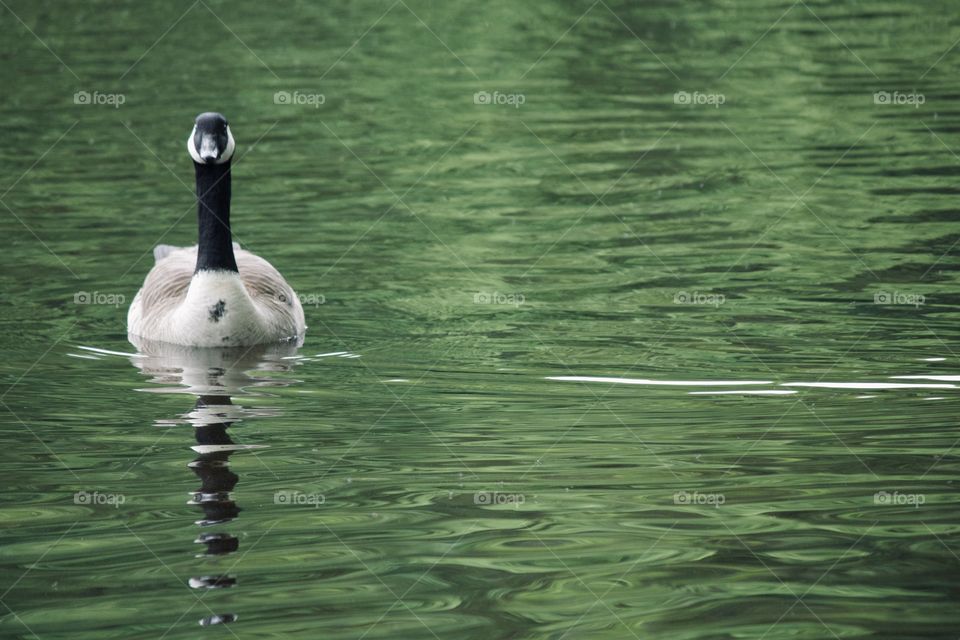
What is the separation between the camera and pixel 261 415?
1020cm

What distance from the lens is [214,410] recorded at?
10391 mm

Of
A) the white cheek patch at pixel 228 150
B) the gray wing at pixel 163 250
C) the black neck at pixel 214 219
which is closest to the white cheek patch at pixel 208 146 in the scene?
the white cheek patch at pixel 228 150

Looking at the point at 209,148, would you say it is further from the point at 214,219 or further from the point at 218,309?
the point at 218,309

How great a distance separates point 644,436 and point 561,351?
238cm

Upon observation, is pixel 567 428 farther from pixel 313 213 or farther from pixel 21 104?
pixel 21 104

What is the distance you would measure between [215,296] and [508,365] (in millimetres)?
2650

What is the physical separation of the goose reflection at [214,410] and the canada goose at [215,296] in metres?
0.12

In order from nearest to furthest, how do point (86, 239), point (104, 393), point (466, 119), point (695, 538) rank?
point (695, 538) → point (104, 393) → point (86, 239) → point (466, 119)

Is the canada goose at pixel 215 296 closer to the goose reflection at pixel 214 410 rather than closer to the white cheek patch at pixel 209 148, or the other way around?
the white cheek patch at pixel 209 148

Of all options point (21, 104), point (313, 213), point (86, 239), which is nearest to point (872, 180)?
point (313, 213)

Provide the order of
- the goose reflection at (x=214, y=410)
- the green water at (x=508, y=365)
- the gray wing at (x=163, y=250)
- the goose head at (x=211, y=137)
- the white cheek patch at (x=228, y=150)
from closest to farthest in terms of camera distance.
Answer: the green water at (x=508, y=365) → the goose reflection at (x=214, y=410) → the goose head at (x=211, y=137) → the white cheek patch at (x=228, y=150) → the gray wing at (x=163, y=250)

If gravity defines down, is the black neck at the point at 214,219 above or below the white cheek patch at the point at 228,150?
below

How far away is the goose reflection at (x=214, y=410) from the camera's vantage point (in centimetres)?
740

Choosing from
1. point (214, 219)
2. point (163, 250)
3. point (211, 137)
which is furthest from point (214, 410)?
point (163, 250)
